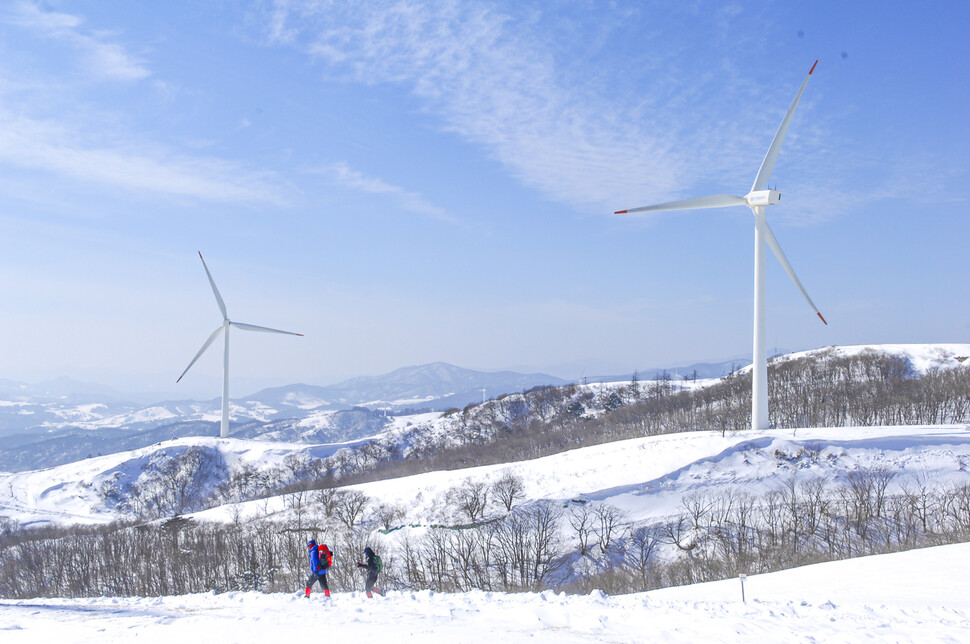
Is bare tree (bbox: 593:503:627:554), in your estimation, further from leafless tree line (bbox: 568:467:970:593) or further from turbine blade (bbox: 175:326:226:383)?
turbine blade (bbox: 175:326:226:383)

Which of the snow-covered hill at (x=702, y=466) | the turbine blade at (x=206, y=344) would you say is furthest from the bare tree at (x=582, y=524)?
the turbine blade at (x=206, y=344)

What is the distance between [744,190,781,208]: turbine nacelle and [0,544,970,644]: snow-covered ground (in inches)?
1419

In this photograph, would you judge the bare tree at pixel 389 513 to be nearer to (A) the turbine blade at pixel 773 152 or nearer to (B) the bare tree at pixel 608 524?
(B) the bare tree at pixel 608 524

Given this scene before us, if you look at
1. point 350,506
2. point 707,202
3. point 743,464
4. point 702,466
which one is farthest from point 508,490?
point 707,202

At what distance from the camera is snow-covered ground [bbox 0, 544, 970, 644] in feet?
51.0

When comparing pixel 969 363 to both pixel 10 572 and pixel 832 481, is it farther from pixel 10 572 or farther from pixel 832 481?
pixel 10 572

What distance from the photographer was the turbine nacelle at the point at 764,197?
5344 centimetres

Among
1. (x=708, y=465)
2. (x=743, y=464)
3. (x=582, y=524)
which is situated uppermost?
(x=743, y=464)

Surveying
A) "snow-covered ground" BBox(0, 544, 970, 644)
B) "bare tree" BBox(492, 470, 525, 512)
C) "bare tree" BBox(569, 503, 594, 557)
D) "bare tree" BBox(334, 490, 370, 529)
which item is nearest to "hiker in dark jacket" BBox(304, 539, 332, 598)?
"snow-covered ground" BBox(0, 544, 970, 644)

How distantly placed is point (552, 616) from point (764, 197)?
45.9 metres

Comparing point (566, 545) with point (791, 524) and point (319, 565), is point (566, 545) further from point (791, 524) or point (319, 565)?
point (319, 565)

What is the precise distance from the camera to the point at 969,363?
404ft

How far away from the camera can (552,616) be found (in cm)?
1747

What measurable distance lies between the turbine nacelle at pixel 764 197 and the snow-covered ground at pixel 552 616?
3604cm
